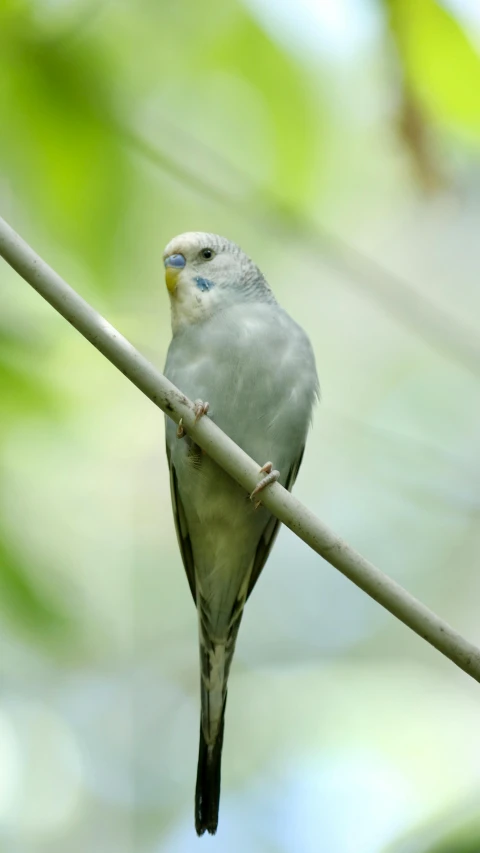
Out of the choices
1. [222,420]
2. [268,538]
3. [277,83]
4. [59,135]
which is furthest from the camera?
[268,538]

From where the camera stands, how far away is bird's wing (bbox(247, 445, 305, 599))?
3.93m

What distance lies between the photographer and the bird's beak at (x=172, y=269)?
12.4 feet

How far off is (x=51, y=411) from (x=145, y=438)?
13.9 ft

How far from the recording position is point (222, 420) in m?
3.61

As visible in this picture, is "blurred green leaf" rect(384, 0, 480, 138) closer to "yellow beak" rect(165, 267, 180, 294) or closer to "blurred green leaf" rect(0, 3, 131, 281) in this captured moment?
"blurred green leaf" rect(0, 3, 131, 281)

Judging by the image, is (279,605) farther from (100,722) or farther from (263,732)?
(100,722)

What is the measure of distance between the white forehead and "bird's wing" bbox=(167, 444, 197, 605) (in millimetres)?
850

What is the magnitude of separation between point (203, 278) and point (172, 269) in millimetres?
140

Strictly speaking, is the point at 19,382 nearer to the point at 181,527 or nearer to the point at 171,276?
the point at 171,276

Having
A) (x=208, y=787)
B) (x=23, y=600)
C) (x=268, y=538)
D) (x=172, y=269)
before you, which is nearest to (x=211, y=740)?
(x=208, y=787)

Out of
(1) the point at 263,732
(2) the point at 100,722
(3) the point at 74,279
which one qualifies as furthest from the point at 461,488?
(2) the point at 100,722

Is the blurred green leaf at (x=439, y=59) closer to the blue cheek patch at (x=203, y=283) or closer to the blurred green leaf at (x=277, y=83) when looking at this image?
the blurred green leaf at (x=277, y=83)

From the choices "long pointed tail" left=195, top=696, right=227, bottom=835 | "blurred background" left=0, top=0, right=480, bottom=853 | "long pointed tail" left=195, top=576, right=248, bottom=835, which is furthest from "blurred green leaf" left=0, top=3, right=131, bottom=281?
"long pointed tail" left=195, top=696, right=227, bottom=835

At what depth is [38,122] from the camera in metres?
2.86
